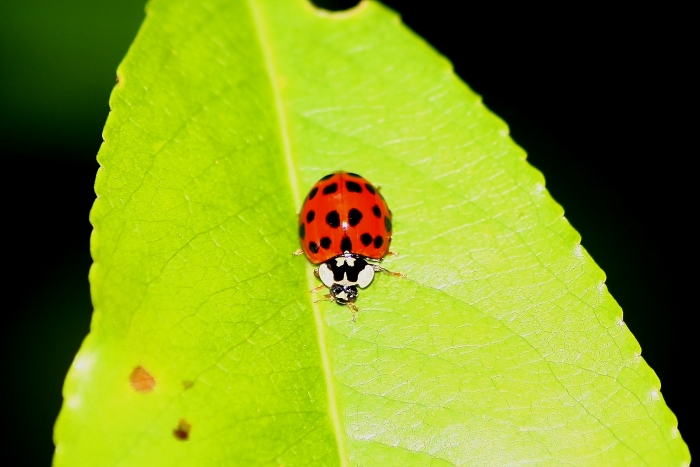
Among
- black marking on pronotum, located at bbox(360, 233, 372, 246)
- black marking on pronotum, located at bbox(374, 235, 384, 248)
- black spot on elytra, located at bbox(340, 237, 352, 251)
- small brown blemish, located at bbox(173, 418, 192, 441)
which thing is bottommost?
black spot on elytra, located at bbox(340, 237, 352, 251)

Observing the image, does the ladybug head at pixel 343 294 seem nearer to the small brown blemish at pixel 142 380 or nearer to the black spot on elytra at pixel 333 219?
the black spot on elytra at pixel 333 219

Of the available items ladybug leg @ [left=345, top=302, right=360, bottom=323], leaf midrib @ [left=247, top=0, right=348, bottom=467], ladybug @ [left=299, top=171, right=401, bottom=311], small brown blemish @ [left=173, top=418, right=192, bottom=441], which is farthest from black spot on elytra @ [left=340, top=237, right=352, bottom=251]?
small brown blemish @ [left=173, top=418, right=192, bottom=441]

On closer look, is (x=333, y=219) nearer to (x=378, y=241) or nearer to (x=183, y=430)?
(x=378, y=241)

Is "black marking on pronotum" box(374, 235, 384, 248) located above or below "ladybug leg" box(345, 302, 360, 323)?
below

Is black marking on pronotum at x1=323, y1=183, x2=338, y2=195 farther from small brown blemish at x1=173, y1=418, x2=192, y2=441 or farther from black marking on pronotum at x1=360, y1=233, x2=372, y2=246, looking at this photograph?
small brown blemish at x1=173, y1=418, x2=192, y2=441

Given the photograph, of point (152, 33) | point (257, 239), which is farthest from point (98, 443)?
point (152, 33)

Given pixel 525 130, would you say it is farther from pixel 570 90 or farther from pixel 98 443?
pixel 98 443

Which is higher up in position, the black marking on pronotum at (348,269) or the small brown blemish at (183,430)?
the small brown blemish at (183,430)

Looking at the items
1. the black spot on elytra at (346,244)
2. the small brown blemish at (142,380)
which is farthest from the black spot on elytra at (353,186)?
the small brown blemish at (142,380)
